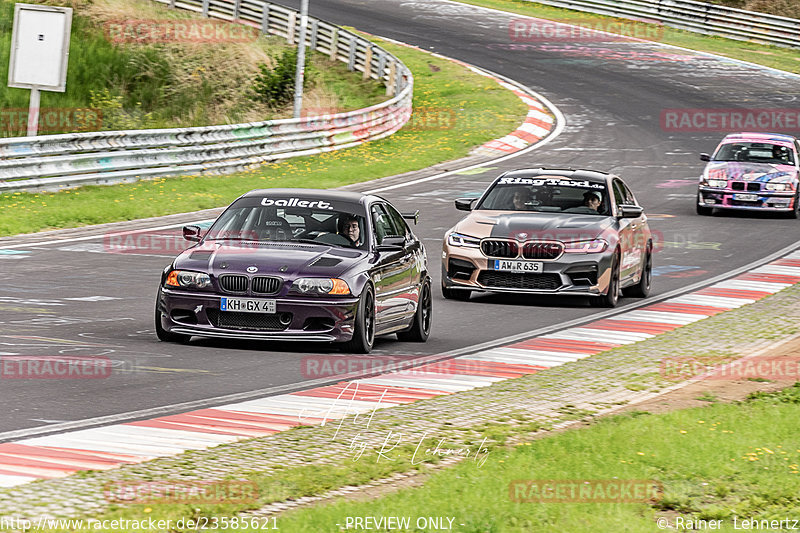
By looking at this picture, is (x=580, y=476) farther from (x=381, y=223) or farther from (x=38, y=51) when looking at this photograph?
(x=38, y=51)

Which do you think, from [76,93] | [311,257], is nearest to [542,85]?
[76,93]

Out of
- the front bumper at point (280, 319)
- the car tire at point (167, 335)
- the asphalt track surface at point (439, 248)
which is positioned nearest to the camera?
the asphalt track surface at point (439, 248)

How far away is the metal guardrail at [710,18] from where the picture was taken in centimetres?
5784

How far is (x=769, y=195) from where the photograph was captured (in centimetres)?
2692

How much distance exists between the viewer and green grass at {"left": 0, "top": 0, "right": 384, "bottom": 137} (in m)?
36.2

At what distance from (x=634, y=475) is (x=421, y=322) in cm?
600

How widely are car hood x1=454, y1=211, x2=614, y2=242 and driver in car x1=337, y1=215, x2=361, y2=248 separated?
3.62 metres

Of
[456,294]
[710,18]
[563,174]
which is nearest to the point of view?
[456,294]

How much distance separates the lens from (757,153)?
90.6ft

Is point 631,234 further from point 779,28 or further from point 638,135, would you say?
point 779,28

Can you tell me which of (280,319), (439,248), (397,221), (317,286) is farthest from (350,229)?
(439,248)

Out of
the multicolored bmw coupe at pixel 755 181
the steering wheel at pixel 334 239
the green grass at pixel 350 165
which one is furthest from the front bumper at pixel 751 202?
the steering wheel at pixel 334 239

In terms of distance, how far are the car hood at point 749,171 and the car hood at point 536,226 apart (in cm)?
1149

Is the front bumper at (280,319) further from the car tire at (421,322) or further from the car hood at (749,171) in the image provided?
the car hood at (749,171)
